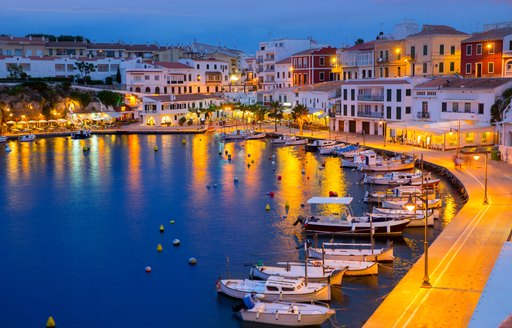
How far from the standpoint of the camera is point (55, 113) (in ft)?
308

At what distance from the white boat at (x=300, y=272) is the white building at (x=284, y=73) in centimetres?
7966

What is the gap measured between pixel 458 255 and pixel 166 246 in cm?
→ 1451

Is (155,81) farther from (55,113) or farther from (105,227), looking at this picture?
(105,227)

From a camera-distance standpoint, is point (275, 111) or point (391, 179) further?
point (275, 111)

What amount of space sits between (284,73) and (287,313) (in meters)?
86.9

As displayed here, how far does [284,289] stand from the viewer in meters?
23.4

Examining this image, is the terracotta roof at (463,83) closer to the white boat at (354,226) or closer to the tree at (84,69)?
the white boat at (354,226)

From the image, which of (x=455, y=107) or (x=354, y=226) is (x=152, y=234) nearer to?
(x=354, y=226)

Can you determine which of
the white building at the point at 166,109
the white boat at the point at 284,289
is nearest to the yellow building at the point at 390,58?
the white building at the point at 166,109

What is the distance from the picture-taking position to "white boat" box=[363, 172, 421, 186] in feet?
148

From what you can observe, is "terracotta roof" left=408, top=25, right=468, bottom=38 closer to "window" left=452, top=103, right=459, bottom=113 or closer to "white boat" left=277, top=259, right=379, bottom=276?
"window" left=452, top=103, right=459, bottom=113

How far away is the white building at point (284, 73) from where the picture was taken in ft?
342

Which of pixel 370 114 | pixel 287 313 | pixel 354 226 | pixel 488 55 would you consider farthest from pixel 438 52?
pixel 287 313

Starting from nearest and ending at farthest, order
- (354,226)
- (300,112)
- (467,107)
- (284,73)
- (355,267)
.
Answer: (355,267) → (354,226) → (467,107) → (300,112) → (284,73)
